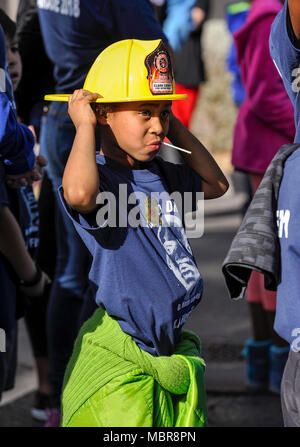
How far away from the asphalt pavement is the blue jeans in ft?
1.40

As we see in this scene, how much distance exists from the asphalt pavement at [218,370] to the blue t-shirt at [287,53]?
77.6 inches

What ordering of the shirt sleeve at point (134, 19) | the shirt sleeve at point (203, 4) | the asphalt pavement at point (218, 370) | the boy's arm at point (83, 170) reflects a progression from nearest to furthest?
1. the boy's arm at point (83, 170)
2. the shirt sleeve at point (134, 19)
3. the asphalt pavement at point (218, 370)
4. the shirt sleeve at point (203, 4)

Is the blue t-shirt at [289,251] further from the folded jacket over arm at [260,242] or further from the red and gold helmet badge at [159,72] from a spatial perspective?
the red and gold helmet badge at [159,72]

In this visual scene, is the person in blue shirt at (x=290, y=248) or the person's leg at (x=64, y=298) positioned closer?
the person in blue shirt at (x=290, y=248)

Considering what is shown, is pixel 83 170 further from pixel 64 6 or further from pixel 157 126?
pixel 64 6

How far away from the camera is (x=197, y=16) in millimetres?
8930

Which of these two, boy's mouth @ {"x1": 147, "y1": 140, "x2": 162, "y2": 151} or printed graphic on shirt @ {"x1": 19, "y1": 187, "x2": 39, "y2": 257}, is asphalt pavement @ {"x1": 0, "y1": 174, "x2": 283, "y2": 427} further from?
boy's mouth @ {"x1": 147, "y1": 140, "x2": 162, "y2": 151}

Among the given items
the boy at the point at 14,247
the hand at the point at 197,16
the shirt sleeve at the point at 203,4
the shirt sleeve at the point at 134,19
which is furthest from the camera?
the shirt sleeve at the point at 203,4

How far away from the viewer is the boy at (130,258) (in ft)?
8.88

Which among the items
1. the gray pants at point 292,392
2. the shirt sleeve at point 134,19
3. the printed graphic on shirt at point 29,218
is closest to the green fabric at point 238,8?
the shirt sleeve at point 134,19

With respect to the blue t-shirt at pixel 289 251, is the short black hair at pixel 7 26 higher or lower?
higher

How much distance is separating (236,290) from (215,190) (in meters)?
0.65

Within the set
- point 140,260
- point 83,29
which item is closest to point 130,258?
point 140,260

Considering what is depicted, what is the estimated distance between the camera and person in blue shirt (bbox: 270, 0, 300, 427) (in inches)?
96.0
